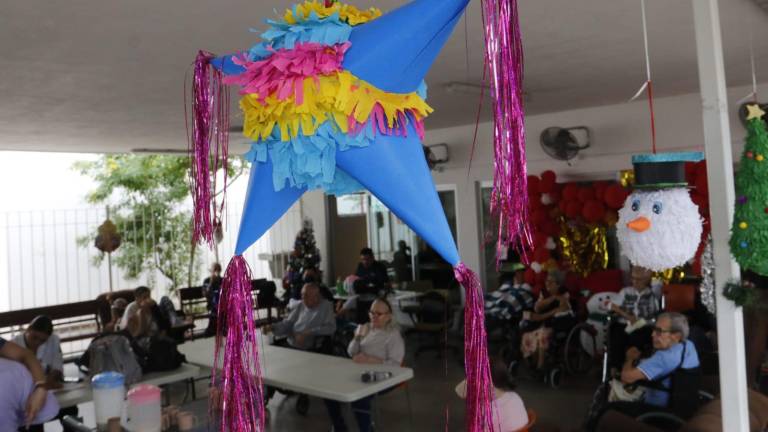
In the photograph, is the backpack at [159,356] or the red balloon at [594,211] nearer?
the backpack at [159,356]

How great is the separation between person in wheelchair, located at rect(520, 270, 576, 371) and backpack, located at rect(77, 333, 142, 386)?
3.22 metres

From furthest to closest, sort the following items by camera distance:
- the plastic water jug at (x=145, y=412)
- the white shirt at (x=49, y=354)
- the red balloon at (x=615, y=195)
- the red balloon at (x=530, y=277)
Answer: the red balloon at (x=530, y=277), the red balloon at (x=615, y=195), the white shirt at (x=49, y=354), the plastic water jug at (x=145, y=412)

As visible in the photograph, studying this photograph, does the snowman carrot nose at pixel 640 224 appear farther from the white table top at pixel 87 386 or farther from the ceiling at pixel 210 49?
the white table top at pixel 87 386

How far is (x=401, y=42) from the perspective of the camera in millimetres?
878

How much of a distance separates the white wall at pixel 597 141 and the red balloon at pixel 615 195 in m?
0.57

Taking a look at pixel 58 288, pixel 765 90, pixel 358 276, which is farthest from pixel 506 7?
pixel 58 288

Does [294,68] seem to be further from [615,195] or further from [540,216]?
[540,216]

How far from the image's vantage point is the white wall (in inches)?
233

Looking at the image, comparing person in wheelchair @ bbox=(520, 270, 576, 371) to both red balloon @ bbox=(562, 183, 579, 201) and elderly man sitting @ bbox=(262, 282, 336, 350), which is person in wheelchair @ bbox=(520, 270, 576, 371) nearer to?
red balloon @ bbox=(562, 183, 579, 201)

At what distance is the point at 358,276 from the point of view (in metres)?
7.71

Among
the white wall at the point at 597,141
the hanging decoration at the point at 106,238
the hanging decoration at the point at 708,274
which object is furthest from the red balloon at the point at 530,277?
the hanging decoration at the point at 106,238

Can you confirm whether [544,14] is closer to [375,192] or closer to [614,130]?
[375,192]

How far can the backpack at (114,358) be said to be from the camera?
12.9 ft

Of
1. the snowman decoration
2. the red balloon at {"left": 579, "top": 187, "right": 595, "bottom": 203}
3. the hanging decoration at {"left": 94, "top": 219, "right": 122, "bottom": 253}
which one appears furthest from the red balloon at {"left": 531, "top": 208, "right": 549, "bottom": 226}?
the hanging decoration at {"left": 94, "top": 219, "right": 122, "bottom": 253}
